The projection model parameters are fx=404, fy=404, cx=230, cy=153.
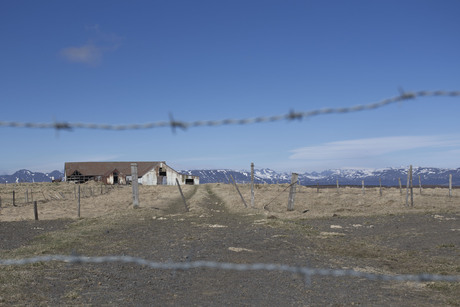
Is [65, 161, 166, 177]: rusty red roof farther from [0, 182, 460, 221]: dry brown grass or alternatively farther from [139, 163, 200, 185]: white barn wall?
[0, 182, 460, 221]: dry brown grass

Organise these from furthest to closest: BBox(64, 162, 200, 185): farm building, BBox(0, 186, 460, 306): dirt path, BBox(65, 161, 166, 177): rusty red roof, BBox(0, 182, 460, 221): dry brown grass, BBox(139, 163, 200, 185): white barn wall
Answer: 1. BBox(65, 161, 166, 177): rusty red roof
2. BBox(139, 163, 200, 185): white barn wall
3. BBox(64, 162, 200, 185): farm building
4. BBox(0, 182, 460, 221): dry brown grass
5. BBox(0, 186, 460, 306): dirt path

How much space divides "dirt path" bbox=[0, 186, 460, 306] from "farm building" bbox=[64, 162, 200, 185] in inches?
2860

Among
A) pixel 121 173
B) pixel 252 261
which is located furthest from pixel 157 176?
pixel 252 261

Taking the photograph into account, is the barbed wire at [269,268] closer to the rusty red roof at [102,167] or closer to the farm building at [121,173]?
the farm building at [121,173]

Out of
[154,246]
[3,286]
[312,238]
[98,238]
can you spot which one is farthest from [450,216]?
[3,286]

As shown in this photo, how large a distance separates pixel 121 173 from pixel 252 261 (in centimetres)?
8368

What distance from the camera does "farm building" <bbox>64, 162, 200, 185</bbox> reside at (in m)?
89.1

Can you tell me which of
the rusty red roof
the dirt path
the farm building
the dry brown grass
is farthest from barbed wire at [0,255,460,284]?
the rusty red roof

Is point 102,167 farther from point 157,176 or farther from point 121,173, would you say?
point 157,176

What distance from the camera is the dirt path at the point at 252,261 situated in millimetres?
7082

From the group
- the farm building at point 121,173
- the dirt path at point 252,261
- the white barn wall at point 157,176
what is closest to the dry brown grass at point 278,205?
the dirt path at point 252,261

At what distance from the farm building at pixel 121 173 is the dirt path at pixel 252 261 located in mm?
72640

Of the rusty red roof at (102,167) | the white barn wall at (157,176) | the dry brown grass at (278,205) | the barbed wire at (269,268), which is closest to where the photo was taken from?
the barbed wire at (269,268)

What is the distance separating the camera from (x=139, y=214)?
22.9m
